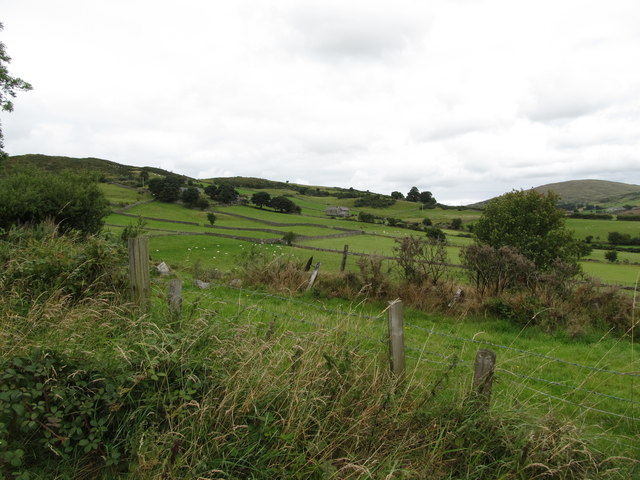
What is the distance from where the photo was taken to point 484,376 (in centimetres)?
329

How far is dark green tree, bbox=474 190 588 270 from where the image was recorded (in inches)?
1165

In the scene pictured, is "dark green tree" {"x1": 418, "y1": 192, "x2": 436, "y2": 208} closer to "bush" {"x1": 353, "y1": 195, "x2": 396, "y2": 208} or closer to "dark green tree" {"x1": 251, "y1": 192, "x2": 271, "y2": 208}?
"bush" {"x1": 353, "y1": 195, "x2": 396, "y2": 208}

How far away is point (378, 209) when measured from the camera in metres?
109

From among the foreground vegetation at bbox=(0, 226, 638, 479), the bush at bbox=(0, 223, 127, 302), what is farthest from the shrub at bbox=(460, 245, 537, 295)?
the bush at bbox=(0, 223, 127, 302)

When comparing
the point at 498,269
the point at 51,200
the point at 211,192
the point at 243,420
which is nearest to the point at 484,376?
the point at 243,420

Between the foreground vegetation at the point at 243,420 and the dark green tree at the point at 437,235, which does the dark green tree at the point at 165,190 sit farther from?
the foreground vegetation at the point at 243,420

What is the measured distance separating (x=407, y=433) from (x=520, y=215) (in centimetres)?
3350

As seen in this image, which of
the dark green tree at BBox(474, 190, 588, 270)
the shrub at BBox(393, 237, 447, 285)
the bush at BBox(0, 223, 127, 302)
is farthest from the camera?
the dark green tree at BBox(474, 190, 588, 270)

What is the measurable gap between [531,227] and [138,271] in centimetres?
3350

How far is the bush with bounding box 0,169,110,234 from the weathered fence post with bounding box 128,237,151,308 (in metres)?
15.1

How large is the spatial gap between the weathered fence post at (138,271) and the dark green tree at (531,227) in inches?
1167

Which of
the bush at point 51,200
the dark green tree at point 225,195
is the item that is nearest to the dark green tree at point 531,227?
the bush at point 51,200

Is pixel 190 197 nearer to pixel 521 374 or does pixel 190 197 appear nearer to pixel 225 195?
pixel 225 195

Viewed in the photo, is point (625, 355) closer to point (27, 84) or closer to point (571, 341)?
point (571, 341)
